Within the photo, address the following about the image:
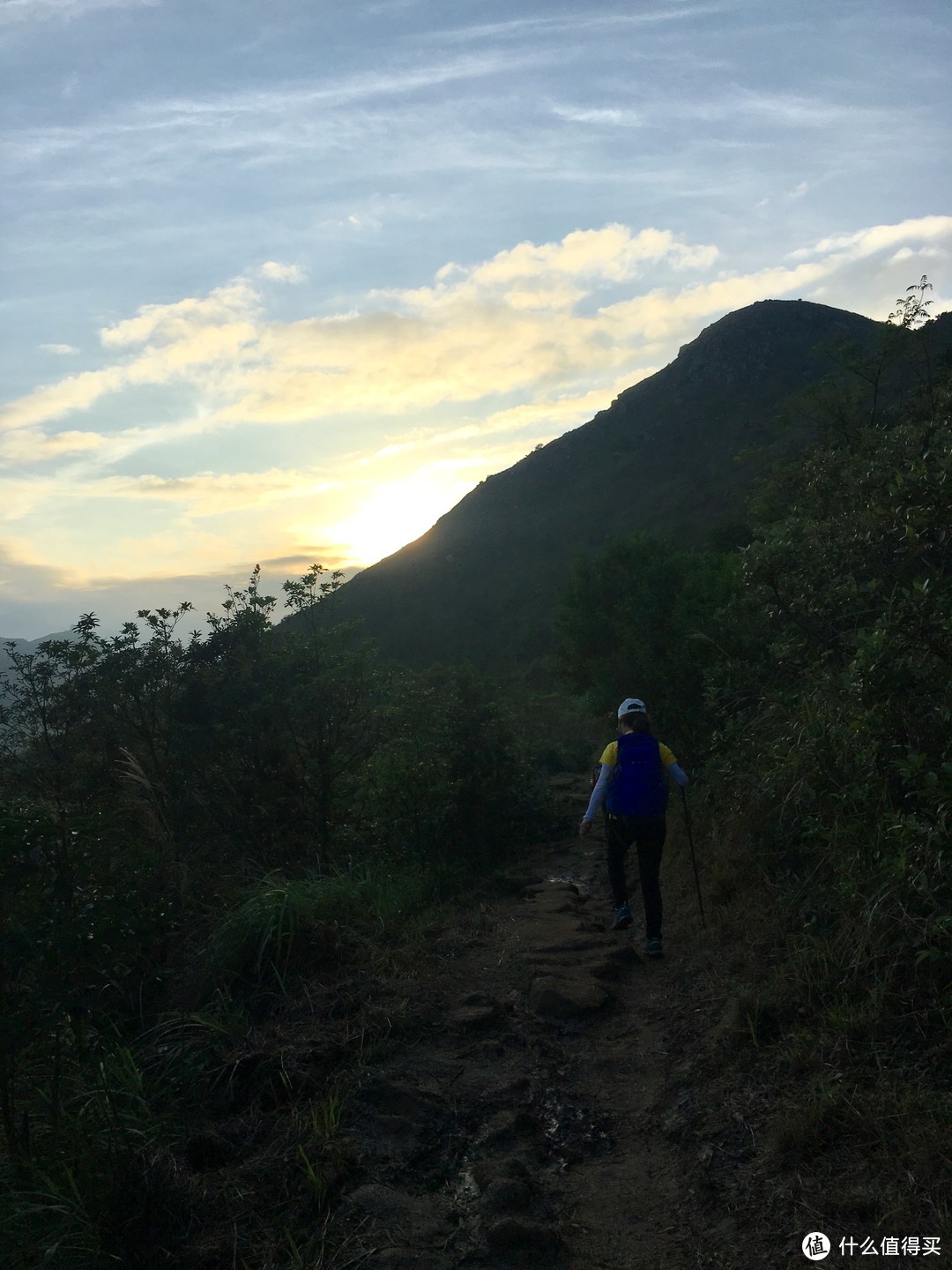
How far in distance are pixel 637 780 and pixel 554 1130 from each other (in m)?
3.03

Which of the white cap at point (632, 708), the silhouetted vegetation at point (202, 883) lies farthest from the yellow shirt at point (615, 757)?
the silhouetted vegetation at point (202, 883)

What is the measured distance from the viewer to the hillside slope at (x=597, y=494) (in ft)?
213

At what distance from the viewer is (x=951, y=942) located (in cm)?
396

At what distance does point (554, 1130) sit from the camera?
14.1 ft

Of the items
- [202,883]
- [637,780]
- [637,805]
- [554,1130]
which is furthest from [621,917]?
[202,883]

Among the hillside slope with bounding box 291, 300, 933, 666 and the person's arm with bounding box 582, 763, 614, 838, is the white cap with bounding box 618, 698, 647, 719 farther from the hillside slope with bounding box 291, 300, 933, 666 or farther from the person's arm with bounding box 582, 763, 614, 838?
the hillside slope with bounding box 291, 300, 933, 666

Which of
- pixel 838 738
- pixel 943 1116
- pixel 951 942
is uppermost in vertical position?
pixel 838 738

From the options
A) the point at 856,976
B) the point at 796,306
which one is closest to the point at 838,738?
the point at 856,976

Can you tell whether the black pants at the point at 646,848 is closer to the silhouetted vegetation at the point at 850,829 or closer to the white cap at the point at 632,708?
the silhouetted vegetation at the point at 850,829

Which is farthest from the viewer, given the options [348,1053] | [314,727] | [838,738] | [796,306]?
[796,306]

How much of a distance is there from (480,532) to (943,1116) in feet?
254

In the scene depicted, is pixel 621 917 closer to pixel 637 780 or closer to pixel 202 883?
pixel 637 780

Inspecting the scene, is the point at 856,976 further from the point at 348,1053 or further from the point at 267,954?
the point at 267,954

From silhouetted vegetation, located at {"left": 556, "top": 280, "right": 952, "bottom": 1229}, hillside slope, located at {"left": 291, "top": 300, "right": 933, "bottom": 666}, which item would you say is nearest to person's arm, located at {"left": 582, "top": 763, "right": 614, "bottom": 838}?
silhouetted vegetation, located at {"left": 556, "top": 280, "right": 952, "bottom": 1229}
